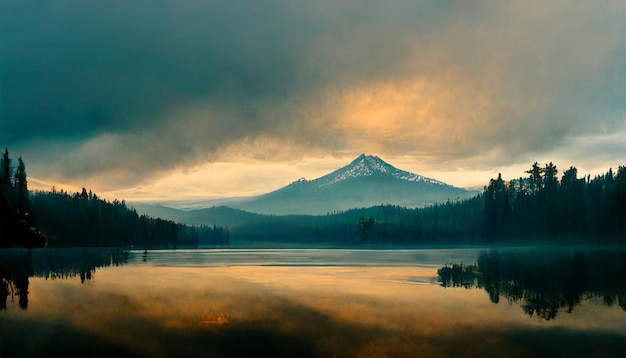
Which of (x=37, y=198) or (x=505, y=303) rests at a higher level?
(x=37, y=198)

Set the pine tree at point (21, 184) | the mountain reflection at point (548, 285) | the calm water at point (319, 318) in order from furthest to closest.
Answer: the pine tree at point (21, 184) → the mountain reflection at point (548, 285) → the calm water at point (319, 318)

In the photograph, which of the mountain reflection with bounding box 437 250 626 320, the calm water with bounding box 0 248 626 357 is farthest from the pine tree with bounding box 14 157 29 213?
the mountain reflection with bounding box 437 250 626 320

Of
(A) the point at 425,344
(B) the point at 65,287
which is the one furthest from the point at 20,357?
(B) the point at 65,287

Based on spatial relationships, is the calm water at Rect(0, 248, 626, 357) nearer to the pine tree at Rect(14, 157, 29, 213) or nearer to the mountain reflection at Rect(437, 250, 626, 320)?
the mountain reflection at Rect(437, 250, 626, 320)

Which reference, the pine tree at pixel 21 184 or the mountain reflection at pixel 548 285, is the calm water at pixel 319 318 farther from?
the pine tree at pixel 21 184

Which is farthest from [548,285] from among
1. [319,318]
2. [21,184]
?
→ [21,184]

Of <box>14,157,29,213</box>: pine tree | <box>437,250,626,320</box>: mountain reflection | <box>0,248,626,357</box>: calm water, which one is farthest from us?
<box>14,157,29,213</box>: pine tree

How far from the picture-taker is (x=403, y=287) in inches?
2228

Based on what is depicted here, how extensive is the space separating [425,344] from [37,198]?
632ft

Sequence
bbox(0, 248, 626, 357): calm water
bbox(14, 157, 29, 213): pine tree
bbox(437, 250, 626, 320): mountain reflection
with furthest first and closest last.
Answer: bbox(14, 157, 29, 213): pine tree, bbox(437, 250, 626, 320): mountain reflection, bbox(0, 248, 626, 357): calm water

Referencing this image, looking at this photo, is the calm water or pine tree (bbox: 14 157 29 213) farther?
pine tree (bbox: 14 157 29 213)

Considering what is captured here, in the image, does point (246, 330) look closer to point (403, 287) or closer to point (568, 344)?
point (568, 344)

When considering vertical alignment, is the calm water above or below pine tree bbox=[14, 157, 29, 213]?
below

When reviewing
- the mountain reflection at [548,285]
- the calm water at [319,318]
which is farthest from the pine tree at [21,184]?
the mountain reflection at [548,285]
